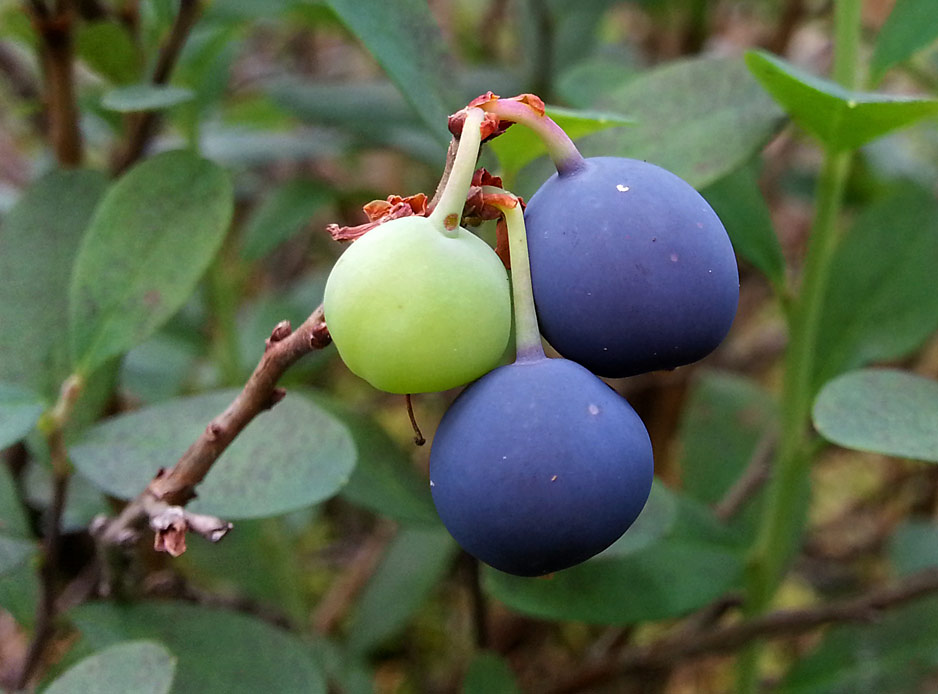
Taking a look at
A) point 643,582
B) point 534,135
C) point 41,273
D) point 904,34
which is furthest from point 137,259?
point 904,34

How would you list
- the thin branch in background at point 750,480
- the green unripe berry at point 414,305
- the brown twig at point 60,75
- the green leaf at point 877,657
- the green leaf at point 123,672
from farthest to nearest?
the thin branch in background at point 750,480
the green leaf at point 877,657
the brown twig at point 60,75
the green leaf at point 123,672
the green unripe berry at point 414,305

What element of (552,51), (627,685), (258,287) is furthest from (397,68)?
(258,287)

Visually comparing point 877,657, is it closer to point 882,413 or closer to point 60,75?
point 882,413

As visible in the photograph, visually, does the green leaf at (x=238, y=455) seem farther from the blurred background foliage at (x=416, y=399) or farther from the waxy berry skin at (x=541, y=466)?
the waxy berry skin at (x=541, y=466)

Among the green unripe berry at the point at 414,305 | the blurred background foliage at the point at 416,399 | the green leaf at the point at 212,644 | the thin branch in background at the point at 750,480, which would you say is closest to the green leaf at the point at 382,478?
the blurred background foliage at the point at 416,399

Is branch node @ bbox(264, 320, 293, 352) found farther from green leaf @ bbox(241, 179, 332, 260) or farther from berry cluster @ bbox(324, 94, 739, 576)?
green leaf @ bbox(241, 179, 332, 260)

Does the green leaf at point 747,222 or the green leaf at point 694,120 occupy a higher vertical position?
the green leaf at point 694,120
